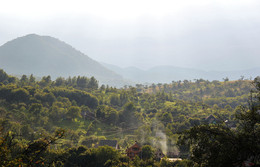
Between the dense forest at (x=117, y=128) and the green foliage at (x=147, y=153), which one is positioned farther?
the green foliage at (x=147, y=153)

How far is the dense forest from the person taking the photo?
1091 centimetres

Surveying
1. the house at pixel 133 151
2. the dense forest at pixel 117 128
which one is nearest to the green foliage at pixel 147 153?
the dense forest at pixel 117 128

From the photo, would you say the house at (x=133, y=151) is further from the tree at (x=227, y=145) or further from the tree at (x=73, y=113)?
the tree at (x=227, y=145)

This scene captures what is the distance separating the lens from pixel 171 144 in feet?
195

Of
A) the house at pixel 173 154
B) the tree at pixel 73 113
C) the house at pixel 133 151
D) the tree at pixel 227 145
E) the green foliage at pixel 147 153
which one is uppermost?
the tree at pixel 227 145

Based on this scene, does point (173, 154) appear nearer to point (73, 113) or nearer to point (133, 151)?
point (133, 151)

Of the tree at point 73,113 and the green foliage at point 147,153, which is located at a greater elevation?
the tree at point 73,113

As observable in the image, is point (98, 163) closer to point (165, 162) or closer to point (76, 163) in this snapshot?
point (76, 163)

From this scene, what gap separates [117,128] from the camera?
84.1m

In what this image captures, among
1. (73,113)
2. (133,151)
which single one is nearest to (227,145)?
(133,151)

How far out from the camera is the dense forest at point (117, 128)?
429 inches

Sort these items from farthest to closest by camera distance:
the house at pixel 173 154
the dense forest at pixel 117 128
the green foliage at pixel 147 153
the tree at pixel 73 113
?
the tree at pixel 73 113, the house at pixel 173 154, the green foliage at pixel 147 153, the dense forest at pixel 117 128

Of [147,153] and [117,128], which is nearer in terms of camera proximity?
[147,153]

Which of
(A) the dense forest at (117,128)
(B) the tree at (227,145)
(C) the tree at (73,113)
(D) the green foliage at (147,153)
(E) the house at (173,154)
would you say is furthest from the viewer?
(C) the tree at (73,113)
